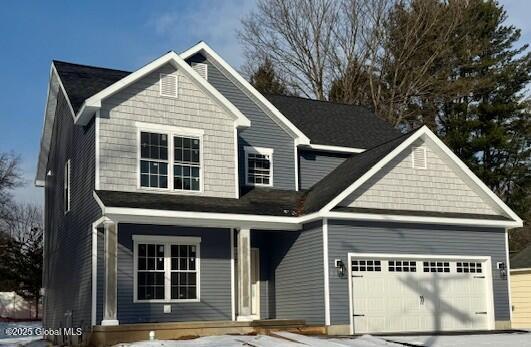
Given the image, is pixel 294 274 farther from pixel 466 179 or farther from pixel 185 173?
pixel 466 179

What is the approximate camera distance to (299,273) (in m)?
18.7

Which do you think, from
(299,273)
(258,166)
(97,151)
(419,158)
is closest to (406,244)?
(419,158)

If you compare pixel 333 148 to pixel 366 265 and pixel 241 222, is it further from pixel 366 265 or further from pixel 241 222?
pixel 241 222

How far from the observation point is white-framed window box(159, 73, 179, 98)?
18.6 m

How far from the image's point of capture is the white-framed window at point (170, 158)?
1805 centimetres

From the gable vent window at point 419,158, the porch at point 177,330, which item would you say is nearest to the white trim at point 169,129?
the porch at point 177,330

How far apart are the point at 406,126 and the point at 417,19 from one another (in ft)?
20.7

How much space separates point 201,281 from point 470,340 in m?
6.82

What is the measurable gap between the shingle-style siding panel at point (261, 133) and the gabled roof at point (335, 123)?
110 cm

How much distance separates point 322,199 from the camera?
18.5 m

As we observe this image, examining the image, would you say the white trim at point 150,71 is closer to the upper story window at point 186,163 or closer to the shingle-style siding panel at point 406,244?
the upper story window at point 186,163

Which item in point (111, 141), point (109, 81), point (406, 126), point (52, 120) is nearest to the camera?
point (111, 141)

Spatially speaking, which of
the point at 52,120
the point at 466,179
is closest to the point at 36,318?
the point at 52,120

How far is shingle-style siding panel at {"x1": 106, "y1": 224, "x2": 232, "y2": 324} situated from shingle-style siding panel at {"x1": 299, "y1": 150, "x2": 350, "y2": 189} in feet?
12.8
